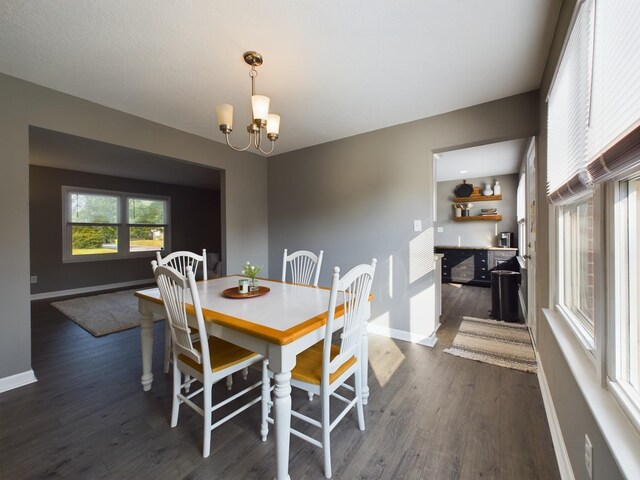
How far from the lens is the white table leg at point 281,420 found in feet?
4.16

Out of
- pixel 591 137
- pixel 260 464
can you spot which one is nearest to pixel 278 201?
pixel 260 464

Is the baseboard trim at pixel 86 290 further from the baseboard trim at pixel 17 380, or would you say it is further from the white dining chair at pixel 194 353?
the white dining chair at pixel 194 353

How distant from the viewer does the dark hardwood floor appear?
56.0 inches

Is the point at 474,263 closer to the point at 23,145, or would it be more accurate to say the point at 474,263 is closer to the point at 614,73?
the point at 614,73

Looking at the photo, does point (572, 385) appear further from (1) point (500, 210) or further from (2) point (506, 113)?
(1) point (500, 210)

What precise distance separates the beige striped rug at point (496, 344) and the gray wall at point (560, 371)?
0.35 metres

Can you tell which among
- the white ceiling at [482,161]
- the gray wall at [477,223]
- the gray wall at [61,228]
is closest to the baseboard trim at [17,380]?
the gray wall at [61,228]

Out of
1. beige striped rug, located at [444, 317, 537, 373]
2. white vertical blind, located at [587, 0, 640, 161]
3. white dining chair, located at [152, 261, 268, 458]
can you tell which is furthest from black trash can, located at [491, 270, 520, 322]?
white dining chair, located at [152, 261, 268, 458]

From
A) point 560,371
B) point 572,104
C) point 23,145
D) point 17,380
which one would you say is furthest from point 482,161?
point 17,380

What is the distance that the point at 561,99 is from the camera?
5.16 feet

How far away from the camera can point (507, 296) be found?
3.62m

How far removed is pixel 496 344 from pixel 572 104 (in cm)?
238

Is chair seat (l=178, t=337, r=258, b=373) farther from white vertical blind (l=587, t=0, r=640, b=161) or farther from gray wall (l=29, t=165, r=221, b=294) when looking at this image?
gray wall (l=29, t=165, r=221, b=294)

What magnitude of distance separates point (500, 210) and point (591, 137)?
18.5 ft
